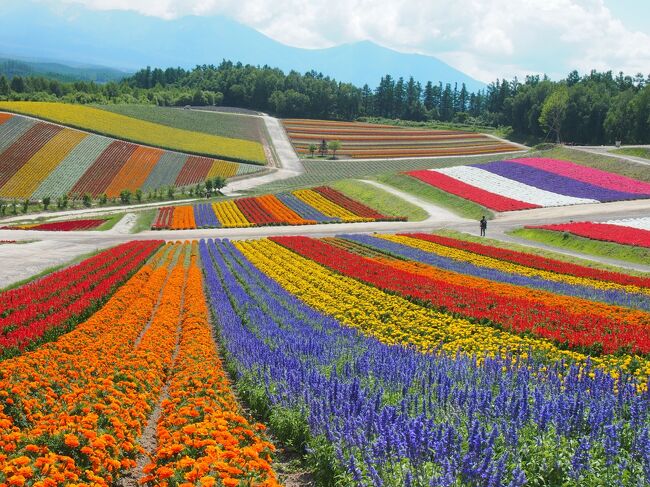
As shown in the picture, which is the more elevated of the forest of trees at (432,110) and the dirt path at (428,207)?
the forest of trees at (432,110)

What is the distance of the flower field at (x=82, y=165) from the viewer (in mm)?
83500

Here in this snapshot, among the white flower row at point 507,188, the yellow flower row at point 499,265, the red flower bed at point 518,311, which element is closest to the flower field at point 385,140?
the white flower row at point 507,188

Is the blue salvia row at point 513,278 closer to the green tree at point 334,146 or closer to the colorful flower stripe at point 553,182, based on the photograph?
the colorful flower stripe at point 553,182

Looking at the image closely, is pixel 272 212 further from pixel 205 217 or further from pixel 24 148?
pixel 24 148

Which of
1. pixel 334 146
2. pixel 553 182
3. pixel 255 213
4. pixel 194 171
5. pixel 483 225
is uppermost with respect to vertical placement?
pixel 334 146

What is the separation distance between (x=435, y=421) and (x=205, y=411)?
3.97m

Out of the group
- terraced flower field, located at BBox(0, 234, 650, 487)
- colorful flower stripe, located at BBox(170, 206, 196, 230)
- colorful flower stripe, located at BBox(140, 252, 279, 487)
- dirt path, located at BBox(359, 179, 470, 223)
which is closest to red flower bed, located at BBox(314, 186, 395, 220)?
dirt path, located at BBox(359, 179, 470, 223)

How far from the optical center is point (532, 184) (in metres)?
71.7

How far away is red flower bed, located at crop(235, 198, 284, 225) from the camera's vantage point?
61781 millimetres

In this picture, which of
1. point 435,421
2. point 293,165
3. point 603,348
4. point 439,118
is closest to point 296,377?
point 435,421

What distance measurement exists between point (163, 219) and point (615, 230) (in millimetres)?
42595

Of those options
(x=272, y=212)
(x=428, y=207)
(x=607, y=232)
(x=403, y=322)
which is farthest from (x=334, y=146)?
(x=403, y=322)

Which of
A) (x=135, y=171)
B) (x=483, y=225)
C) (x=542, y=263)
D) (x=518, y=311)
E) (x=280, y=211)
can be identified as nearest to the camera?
(x=518, y=311)

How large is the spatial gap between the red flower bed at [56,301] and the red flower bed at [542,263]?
68.7 feet
